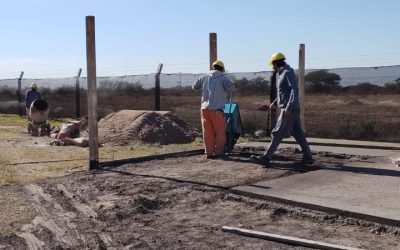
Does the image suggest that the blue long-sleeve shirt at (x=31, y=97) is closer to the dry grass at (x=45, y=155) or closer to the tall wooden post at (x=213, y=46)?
the dry grass at (x=45, y=155)

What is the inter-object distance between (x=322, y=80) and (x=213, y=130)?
6.21 m

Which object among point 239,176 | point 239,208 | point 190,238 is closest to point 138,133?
point 239,176

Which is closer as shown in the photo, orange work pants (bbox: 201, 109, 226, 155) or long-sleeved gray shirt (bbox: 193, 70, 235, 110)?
long-sleeved gray shirt (bbox: 193, 70, 235, 110)

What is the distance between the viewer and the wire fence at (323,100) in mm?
13859

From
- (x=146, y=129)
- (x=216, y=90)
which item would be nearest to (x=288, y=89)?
(x=216, y=90)

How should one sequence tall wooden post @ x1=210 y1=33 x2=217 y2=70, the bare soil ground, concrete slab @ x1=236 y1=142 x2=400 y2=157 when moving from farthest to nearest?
tall wooden post @ x1=210 y1=33 x2=217 y2=70 < concrete slab @ x1=236 y1=142 x2=400 y2=157 < the bare soil ground

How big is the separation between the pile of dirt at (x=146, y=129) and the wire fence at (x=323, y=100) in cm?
218

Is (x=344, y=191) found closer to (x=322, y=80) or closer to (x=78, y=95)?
(x=322, y=80)

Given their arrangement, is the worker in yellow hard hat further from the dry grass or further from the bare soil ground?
the dry grass

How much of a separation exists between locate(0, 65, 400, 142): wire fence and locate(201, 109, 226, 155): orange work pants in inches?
179

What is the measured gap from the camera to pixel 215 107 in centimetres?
1031

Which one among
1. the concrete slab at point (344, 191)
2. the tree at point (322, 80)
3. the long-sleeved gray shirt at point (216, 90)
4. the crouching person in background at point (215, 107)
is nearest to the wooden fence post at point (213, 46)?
the crouching person in background at point (215, 107)

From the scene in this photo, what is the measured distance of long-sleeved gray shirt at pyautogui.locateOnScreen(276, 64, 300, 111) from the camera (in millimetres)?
8812

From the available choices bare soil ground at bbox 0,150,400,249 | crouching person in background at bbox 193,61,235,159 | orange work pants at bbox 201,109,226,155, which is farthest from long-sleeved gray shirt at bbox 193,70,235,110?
bare soil ground at bbox 0,150,400,249
